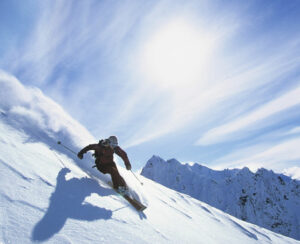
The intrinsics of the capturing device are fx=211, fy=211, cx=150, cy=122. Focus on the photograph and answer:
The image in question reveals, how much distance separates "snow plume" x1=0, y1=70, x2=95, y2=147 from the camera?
600 cm

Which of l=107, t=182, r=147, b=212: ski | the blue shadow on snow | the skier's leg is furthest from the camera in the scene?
the skier's leg

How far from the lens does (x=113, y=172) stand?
6.06 m

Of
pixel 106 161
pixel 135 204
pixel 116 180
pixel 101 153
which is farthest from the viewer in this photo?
Result: pixel 101 153

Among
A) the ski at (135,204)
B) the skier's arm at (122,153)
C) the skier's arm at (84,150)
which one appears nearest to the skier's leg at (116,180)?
the ski at (135,204)

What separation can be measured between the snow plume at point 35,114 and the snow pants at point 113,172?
49.4 inches

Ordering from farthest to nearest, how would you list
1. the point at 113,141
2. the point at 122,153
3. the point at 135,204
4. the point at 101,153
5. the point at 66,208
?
1. the point at 113,141
2. the point at 122,153
3. the point at 101,153
4. the point at 135,204
5. the point at 66,208

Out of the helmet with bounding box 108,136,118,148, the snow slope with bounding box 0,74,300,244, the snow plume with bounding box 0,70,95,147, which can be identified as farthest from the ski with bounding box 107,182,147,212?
the snow plume with bounding box 0,70,95,147

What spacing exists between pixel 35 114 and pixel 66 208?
4297 millimetres

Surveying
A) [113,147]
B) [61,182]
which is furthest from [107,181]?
[61,182]

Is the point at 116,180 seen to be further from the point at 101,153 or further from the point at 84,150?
the point at 84,150

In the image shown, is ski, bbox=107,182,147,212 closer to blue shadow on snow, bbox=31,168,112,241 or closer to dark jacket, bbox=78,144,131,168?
blue shadow on snow, bbox=31,168,112,241

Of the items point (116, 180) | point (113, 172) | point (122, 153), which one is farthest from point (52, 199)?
point (122, 153)

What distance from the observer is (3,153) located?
4.03 meters

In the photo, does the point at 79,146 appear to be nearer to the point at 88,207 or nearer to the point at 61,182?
the point at 61,182
